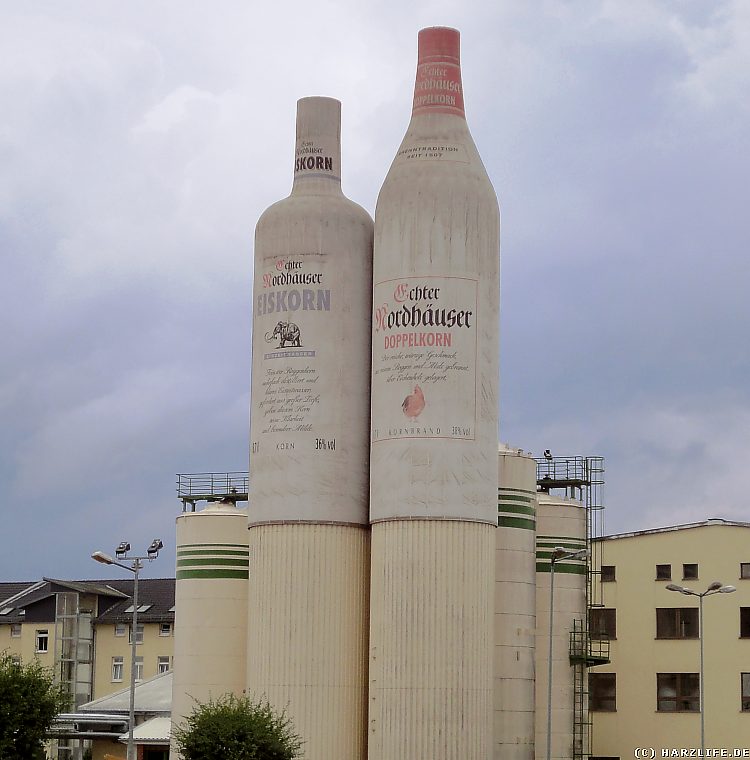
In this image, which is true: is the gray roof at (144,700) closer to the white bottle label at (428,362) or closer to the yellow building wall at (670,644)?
the yellow building wall at (670,644)

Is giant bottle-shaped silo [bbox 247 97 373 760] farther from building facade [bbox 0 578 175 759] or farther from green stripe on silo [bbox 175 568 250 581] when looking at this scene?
building facade [bbox 0 578 175 759]

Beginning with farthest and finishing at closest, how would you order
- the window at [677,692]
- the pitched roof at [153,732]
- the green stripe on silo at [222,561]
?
the pitched roof at [153,732] < the window at [677,692] < the green stripe on silo at [222,561]

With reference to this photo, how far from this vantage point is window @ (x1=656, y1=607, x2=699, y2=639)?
84.3m

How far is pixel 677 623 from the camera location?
84.6 meters

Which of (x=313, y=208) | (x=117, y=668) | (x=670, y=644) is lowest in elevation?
(x=117, y=668)

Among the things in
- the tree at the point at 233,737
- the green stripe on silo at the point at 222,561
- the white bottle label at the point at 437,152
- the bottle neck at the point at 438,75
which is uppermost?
the bottle neck at the point at 438,75

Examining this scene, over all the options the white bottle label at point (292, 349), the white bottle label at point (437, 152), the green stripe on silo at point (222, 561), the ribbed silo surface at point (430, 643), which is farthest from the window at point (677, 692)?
the white bottle label at point (437, 152)

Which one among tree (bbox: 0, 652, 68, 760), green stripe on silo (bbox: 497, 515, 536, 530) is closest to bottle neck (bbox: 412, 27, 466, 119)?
green stripe on silo (bbox: 497, 515, 536, 530)

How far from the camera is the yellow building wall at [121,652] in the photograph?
10581 cm

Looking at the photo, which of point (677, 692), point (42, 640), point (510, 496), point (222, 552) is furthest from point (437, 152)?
point (42, 640)

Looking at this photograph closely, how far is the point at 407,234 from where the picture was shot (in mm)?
63500

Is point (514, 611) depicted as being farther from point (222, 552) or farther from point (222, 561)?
point (222, 552)

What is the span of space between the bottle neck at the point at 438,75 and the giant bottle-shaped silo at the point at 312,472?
5.42 m

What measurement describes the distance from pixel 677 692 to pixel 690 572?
20.5 feet
